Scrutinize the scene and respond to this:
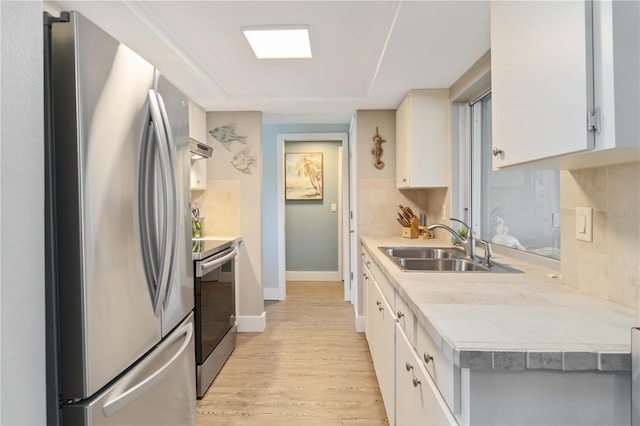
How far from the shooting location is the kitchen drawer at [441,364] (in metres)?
0.86

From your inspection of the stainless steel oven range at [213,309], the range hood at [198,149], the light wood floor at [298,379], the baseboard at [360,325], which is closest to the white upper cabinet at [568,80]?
the light wood floor at [298,379]

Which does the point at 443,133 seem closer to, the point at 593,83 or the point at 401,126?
the point at 401,126

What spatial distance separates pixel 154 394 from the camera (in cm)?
121

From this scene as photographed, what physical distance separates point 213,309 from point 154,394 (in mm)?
1266

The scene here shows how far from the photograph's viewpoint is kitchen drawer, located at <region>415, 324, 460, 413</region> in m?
0.86

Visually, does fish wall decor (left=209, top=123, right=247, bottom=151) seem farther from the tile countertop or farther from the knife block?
the tile countertop

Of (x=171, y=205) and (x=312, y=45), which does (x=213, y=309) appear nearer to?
(x=171, y=205)

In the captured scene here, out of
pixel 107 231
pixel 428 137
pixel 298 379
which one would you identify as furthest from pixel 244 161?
pixel 107 231

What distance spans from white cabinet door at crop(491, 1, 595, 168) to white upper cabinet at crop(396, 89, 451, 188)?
1.52 metres

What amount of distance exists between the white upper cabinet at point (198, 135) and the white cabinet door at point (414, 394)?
232 cm

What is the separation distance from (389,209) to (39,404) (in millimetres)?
2982

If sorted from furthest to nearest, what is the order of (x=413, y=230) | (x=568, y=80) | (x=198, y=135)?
(x=198, y=135), (x=413, y=230), (x=568, y=80)

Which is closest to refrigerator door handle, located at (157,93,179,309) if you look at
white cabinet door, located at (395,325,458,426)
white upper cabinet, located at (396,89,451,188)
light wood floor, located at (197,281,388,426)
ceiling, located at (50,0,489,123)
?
ceiling, located at (50,0,489,123)

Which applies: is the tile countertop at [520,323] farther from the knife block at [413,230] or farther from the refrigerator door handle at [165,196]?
the knife block at [413,230]
